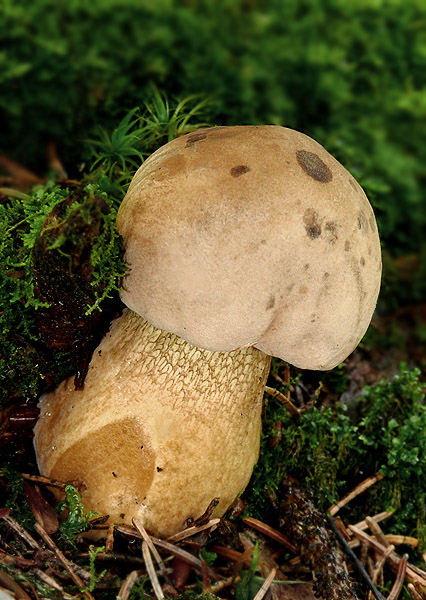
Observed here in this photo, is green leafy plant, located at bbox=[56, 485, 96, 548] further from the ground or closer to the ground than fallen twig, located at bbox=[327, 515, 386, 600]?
further from the ground

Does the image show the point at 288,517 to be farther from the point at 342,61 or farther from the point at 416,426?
the point at 342,61

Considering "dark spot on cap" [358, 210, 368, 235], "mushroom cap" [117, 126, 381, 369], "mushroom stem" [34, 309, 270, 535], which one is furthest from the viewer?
"mushroom stem" [34, 309, 270, 535]

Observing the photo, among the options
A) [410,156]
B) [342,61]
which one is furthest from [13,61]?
[410,156]

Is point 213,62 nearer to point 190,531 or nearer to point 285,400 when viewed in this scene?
point 285,400

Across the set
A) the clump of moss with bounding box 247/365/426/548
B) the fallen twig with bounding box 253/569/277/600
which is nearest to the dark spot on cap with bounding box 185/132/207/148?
the clump of moss with bounding box 247/365/426/548

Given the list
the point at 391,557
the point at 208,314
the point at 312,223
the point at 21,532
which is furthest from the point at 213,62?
the point at 391,557

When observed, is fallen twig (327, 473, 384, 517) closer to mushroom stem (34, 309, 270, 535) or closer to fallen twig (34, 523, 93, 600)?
Result: mushroom stem (34, 309, 270, 535)

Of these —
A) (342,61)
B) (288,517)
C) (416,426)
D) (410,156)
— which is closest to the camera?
(288,517)
